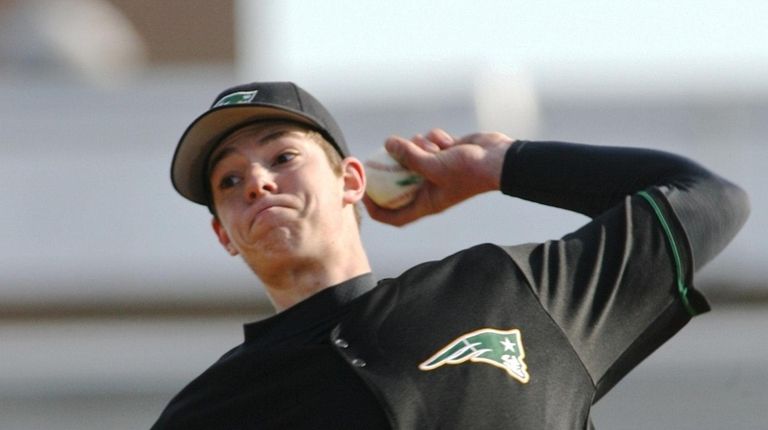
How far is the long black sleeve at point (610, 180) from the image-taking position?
14.0 feet

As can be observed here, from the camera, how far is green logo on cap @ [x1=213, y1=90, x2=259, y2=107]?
4421mm

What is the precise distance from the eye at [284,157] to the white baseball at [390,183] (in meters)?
0.36

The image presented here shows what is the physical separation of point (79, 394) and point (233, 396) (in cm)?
715

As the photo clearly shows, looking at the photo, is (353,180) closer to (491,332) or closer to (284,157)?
(284,157)

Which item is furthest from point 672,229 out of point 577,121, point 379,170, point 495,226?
point 577,121

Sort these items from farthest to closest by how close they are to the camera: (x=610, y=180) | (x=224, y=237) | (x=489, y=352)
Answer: (x=224, y=237) → (x=610, y=180) → (x=489, y=352)

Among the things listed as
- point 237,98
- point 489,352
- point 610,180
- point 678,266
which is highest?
A: point 237,98

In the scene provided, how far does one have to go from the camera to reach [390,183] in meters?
4.72

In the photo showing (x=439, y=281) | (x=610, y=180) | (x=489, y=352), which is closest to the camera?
(x=489, y=352)

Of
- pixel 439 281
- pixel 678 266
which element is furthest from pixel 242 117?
pixel 678 266

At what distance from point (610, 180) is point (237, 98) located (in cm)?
93

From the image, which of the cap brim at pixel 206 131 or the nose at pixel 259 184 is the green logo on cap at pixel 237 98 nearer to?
the cap brim at pixel 206 131

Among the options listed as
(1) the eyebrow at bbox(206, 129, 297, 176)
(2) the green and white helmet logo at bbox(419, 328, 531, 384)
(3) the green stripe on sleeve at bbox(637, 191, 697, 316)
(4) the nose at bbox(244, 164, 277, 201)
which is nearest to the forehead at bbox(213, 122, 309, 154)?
(1) the eyebrow at bbox(206, 129, 297, 176)

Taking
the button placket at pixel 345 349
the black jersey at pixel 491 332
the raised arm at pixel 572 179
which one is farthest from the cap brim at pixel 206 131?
the button placket at pixel 345 349
